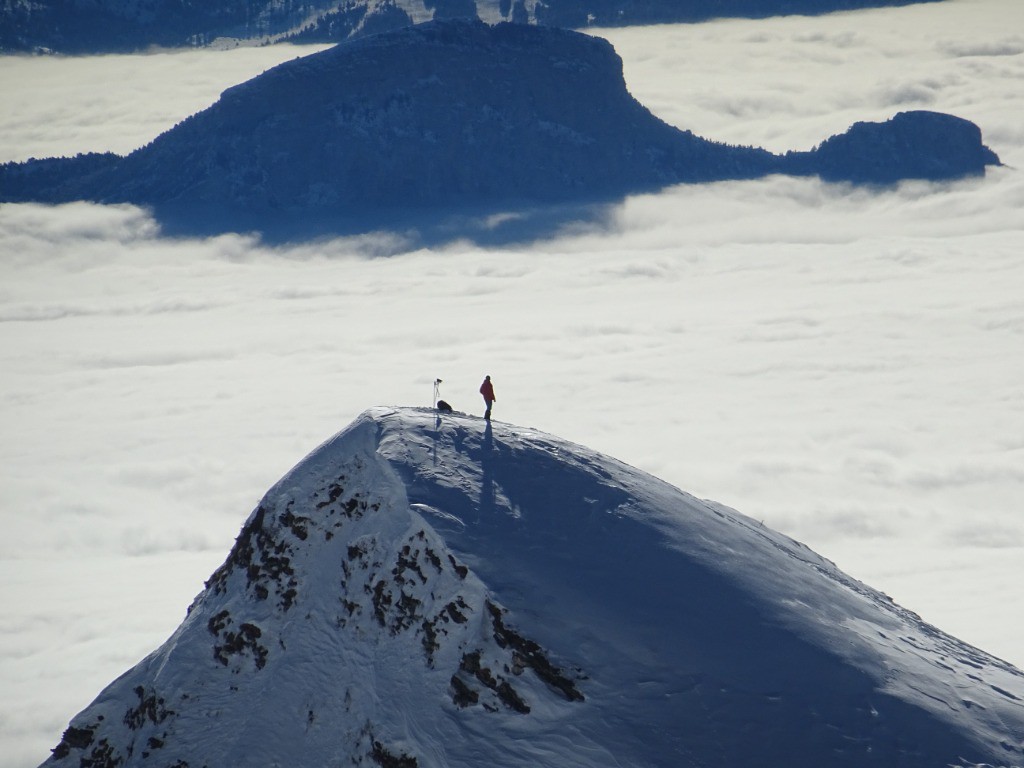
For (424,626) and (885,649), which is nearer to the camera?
(424,626)

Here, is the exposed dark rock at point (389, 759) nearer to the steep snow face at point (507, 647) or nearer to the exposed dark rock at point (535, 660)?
the steep snow face at point (507, 647)

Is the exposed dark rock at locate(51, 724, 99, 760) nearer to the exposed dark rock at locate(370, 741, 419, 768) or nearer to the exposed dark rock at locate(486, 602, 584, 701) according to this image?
the exposed dark rock at locate(370, 741, 419, 768)

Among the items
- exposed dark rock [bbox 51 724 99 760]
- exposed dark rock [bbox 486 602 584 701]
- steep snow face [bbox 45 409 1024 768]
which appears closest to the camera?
steep snow face [bbox 45 409 1024 768]

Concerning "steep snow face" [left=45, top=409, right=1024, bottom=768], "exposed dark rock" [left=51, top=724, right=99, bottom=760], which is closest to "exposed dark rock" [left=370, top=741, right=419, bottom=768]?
"steep snow face" [left=45, top=409, right=1024, bottom=768]

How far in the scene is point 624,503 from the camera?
5378 centimetres

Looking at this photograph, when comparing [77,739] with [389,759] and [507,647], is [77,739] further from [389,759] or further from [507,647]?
[507,647]

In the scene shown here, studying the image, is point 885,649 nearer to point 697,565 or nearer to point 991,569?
point 697,565

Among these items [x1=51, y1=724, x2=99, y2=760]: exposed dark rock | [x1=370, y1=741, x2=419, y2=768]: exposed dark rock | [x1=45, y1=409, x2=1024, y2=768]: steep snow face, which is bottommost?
[x1=51, y1=724, x2=99, y2=760]: exposed dark rock

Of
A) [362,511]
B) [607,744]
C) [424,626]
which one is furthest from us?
[362,511]

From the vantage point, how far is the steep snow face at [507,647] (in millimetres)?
44594

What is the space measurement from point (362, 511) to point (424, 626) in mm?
6076

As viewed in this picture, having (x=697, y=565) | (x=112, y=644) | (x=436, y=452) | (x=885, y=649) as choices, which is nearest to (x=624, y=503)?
(x=697, y=565)

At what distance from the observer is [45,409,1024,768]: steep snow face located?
44594 mm

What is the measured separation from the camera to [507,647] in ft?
149
